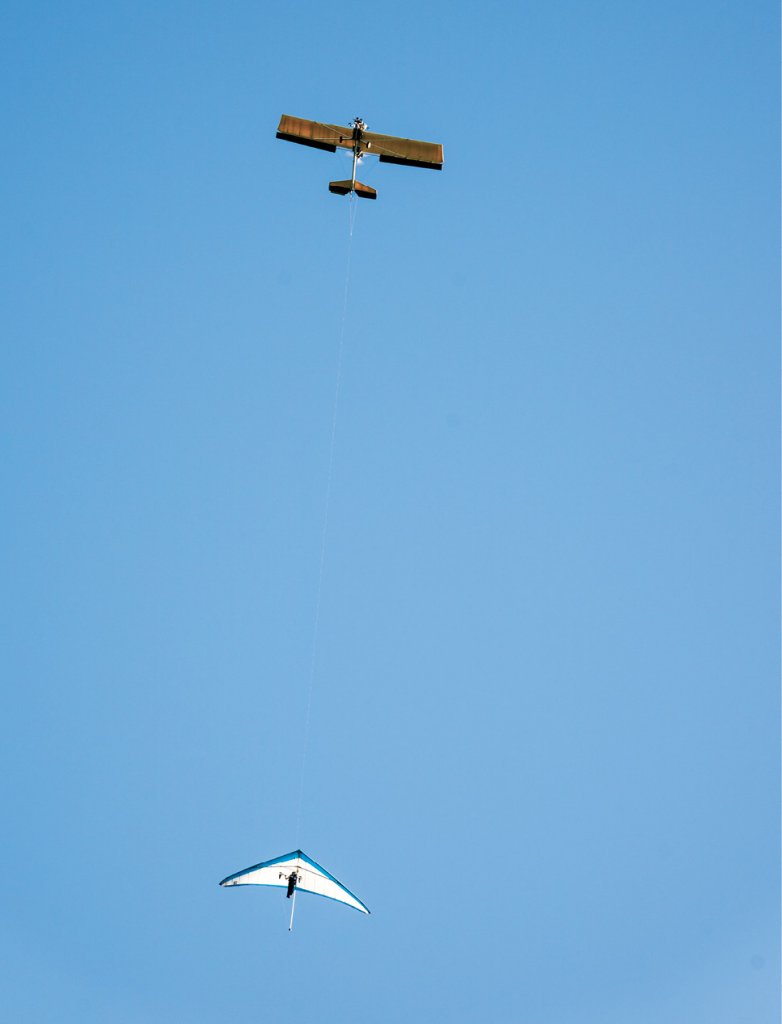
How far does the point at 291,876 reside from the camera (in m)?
17.8

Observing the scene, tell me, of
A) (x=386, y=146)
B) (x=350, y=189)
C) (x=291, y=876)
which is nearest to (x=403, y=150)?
(x=386, y=146)

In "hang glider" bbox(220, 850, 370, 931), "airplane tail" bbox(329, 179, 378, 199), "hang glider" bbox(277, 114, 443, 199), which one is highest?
"hang glider" bbox(277, 114, 443, 199)

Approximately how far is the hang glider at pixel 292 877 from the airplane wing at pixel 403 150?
1450 cm

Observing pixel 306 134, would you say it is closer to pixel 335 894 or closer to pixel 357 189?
pixel 357 189

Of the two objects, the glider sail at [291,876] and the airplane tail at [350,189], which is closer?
the glider sail at [291,876]

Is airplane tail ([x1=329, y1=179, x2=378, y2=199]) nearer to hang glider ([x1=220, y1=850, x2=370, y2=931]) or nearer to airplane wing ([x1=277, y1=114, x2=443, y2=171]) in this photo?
airplane wing ([x1=277, y1=114, x2=443, y2=171])

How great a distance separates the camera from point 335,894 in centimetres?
1834

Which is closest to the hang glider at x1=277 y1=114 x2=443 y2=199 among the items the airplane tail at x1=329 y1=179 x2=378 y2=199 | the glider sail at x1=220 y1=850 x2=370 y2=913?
the airplane tail at x1=329 y1=179 x2=378 y2=199

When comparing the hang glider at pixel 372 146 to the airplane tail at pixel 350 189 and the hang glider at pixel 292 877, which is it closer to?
the airplane tail at pixel 350 189

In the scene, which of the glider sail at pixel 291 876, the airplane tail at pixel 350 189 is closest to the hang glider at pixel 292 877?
the glider sail at pixel 291 876

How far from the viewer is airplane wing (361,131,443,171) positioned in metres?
18.9

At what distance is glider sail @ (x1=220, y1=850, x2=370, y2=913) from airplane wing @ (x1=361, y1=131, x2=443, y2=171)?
14.5 meters

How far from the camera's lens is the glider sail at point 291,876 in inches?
698

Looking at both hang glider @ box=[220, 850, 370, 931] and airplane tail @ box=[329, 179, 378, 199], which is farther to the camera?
airplane tail @ box=[329, 179, 378, 199]
